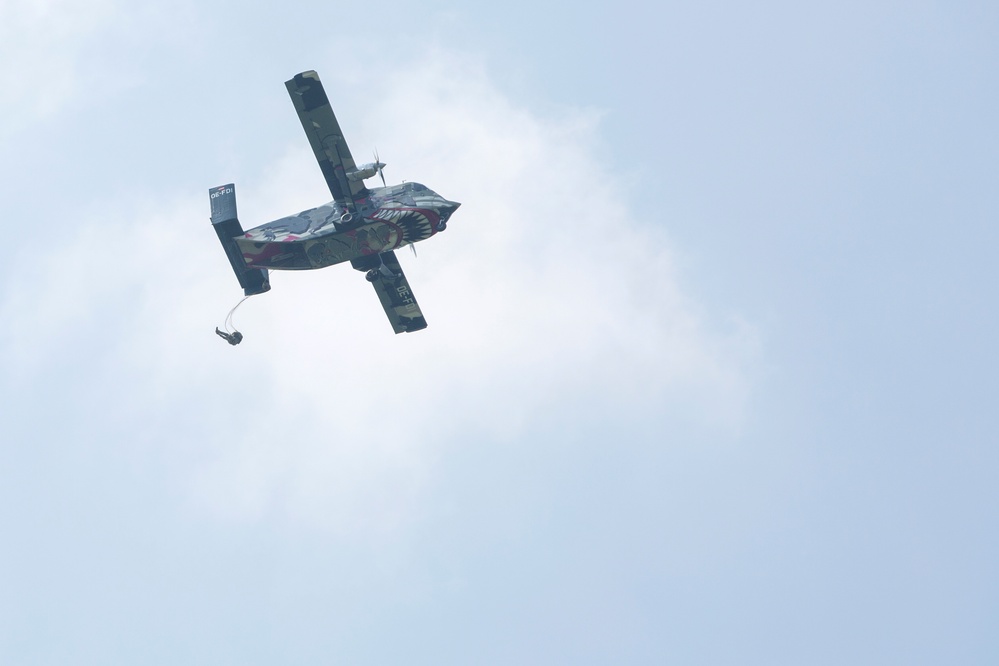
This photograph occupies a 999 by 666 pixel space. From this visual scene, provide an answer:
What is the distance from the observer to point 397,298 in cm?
6675

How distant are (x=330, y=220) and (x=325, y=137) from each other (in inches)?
159

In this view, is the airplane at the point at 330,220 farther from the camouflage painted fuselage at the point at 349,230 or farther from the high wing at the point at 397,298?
the high wing at the point at 397,298

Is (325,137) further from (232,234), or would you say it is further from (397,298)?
(397,298)

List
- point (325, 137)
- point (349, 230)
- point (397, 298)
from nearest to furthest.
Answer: point (325, 137), point (349, 230), point (397, 298)

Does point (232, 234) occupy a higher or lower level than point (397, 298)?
lower

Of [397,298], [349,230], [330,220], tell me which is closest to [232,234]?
[330,220]

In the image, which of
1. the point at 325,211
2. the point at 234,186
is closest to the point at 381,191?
the point at 325,211

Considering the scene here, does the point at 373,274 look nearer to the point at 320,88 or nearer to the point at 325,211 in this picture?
the point at 325,211

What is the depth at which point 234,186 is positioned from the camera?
63.3 meters

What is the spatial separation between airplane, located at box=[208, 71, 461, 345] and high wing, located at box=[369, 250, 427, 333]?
216cm

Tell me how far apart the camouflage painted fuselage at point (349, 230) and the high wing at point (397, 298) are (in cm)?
313

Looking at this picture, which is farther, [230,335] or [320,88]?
→ [230,335]

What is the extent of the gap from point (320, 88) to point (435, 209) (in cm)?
795

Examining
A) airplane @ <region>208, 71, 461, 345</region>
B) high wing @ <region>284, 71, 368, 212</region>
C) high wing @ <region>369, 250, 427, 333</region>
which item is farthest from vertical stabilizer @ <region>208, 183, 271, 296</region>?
high wing @ <region>369, 250, 427, 333</region>
